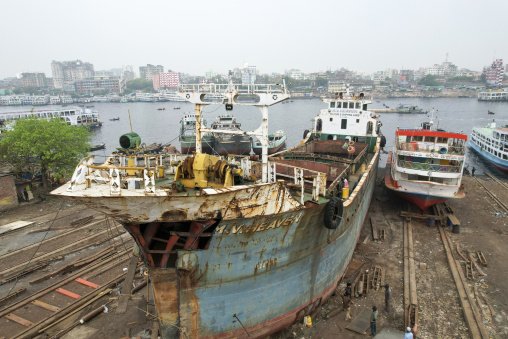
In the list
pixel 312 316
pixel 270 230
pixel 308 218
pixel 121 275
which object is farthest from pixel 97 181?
pixel 312 316

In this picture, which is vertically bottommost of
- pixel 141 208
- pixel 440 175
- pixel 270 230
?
pixel 440 175

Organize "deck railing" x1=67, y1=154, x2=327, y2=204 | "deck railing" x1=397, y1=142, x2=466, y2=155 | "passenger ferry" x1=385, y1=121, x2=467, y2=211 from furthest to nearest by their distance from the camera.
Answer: "deck railing" x1=397, y1=142, x2=466, y2=155 → "passenger ferry" x1=385, y1=121, x2=467, y2=211 → "deck railing" x1=67, y1=154, x2=327, y2=204

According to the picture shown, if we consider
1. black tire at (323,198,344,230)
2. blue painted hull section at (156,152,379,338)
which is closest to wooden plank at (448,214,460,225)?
blue painted hull section at (156,152,379,338)

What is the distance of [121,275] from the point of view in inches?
509

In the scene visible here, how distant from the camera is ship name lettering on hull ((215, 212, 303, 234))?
7.83 m

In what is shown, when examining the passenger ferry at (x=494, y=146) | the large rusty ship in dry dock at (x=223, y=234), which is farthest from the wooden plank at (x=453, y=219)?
the passenger ferry at (x=494, y=146)

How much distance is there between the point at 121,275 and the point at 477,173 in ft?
125

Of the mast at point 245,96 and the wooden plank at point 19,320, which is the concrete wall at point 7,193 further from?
the mast at point 245,96

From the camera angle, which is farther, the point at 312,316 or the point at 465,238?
the point at 465,238

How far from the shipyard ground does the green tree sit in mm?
2597

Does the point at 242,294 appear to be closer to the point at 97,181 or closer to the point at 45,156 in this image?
the point at 97,181

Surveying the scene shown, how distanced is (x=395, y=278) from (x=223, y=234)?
29.5 feet

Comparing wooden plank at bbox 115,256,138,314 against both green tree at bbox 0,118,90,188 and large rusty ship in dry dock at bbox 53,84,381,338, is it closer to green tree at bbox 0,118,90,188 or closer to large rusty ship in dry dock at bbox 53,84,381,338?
large rusty ship in dry dock at bbox 53,84,381,338

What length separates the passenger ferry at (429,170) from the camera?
17.6 m
